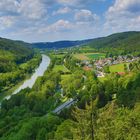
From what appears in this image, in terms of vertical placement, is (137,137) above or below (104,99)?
above

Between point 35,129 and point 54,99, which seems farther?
point 54,99

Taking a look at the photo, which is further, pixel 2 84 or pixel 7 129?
pixel 2 84

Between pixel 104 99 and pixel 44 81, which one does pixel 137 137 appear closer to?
pixel 104 99

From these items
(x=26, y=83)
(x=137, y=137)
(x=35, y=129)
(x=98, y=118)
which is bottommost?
(x=26, y=83)

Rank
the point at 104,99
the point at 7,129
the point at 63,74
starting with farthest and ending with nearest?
1. the point at 63,74
2. the point at 104,99
3. the point at 7,129

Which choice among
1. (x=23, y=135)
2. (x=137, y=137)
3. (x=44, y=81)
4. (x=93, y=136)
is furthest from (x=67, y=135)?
(x=44, y=81)

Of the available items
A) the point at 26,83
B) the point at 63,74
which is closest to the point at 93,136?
the point at 26,83

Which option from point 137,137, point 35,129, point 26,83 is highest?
point 137,137

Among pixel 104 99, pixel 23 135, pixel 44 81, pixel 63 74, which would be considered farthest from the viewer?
pixel 63 74

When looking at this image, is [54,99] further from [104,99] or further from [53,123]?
[53,123]
